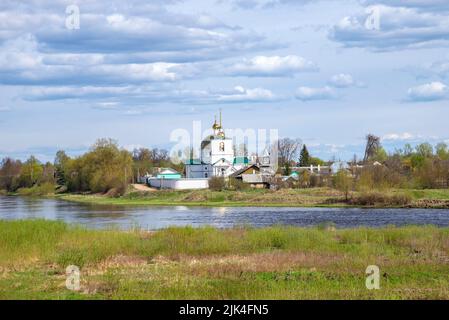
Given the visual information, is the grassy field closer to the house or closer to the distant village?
the distant village

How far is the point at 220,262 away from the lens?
2314cm

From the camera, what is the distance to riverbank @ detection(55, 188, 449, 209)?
72750 mm

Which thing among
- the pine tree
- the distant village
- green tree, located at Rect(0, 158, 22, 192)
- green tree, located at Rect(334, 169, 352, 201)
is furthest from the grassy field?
green tree, located at Rect(0, 158, 22, 192)

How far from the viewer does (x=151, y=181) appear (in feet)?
440

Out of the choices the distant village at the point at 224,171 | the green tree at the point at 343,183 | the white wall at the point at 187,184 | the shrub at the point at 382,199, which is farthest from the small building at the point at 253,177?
the shrub at the point at 382,199

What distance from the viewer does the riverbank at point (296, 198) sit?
72750 millimetres

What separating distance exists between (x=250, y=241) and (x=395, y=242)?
5916 millimetres

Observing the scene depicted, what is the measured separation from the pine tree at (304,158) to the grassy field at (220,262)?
141765 mm

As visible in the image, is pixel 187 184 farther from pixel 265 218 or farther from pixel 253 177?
pixel 265 218

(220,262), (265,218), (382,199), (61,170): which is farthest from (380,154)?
(220,262)

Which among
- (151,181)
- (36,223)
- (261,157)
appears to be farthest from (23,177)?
(36,223)

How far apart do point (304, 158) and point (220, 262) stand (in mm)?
152103

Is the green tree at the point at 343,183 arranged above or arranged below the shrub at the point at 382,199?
above

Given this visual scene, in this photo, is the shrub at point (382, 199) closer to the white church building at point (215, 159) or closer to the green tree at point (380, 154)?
the white church building at point (215, 159)
